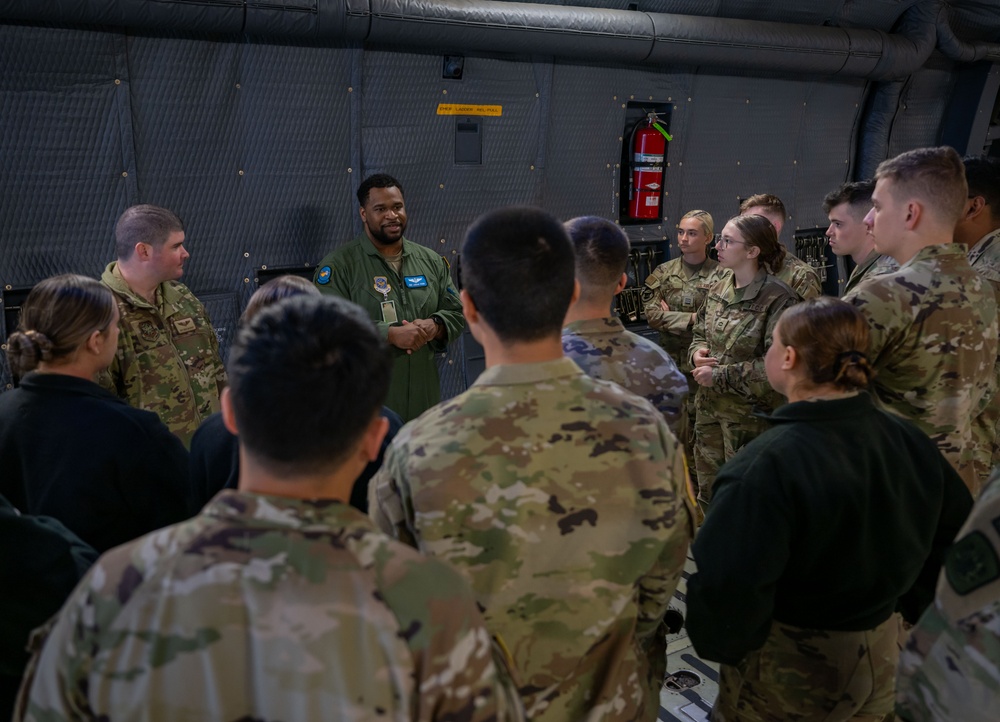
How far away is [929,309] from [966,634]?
142 cm

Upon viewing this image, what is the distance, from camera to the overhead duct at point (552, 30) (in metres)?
3.44

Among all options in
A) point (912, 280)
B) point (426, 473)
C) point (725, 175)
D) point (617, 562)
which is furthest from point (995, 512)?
point (725, 175)

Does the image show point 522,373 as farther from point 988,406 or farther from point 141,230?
point 988,406

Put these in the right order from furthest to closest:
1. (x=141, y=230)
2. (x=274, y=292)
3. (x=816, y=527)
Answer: (x=141, y=230) → (x=274, y=292) → (x=816, y=527)

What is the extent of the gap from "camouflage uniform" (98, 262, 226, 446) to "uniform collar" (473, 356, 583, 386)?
205 cm

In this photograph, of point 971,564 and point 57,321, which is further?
point 57,321

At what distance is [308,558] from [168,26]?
327cm

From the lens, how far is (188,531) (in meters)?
1.00

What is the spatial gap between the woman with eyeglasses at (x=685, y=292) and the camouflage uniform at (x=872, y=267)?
1.01m

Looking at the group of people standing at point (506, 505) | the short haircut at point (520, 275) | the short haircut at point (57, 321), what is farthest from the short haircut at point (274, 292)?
the short haircut at point (520, 275)

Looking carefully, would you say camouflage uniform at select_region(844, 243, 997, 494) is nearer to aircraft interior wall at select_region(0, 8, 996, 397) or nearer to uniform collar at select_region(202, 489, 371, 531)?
uniform collar at select_region(202, 489, 371, 531)

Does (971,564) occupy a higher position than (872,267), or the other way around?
(872,267)

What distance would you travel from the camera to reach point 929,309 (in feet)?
7.93

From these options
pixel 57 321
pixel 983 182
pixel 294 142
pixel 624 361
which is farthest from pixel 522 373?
pixel 294 142
